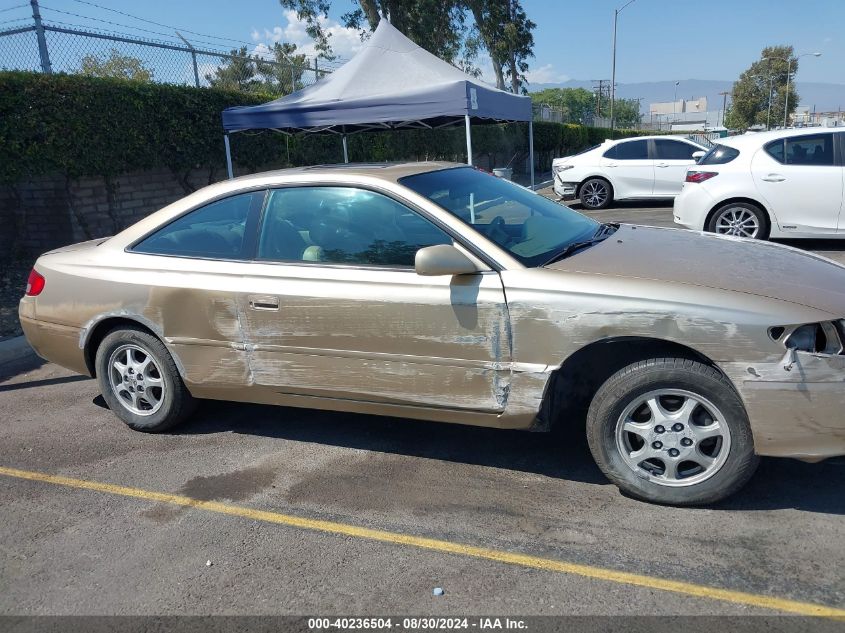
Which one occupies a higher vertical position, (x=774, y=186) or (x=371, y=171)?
(x=371, y=171)

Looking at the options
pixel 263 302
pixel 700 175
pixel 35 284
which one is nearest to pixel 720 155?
pixel 700 175

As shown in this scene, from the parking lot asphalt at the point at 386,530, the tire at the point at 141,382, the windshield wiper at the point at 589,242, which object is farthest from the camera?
the tire at the point at 141,382

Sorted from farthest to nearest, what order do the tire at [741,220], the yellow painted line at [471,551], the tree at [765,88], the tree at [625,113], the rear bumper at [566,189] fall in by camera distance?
the tree at [625,113], the tree at [765,88], the rear bumper at [566,189], the tire at [741,220], the yellow painted line at [471,551]

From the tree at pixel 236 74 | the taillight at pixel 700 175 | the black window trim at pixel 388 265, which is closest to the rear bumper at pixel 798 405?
the black window trim at pixel 388 265

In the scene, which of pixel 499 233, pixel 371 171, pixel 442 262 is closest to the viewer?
pixel 442 262

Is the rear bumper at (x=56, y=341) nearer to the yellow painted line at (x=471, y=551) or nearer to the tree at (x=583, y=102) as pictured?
the yellow painted line at (x=471, y=551)

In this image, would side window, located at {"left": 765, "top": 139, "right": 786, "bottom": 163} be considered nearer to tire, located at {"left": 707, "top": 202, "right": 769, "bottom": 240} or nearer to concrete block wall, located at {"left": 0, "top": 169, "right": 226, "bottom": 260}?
tire, located at {"left": 707, "top": 202, "right": 769, "bottom": 240}

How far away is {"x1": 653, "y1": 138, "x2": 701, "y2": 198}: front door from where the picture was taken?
48.3 ft

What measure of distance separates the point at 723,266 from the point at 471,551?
181cm

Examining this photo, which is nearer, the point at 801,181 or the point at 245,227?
the point at 245,227

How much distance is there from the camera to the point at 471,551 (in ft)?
10.0

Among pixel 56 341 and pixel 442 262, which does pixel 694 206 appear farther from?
pixel 56 341

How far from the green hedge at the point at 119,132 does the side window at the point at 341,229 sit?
18.4 feet

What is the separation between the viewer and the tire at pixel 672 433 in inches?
123
